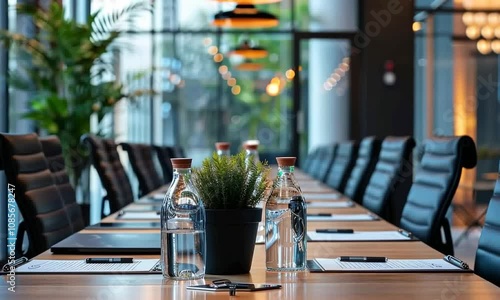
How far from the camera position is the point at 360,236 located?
2.70 m

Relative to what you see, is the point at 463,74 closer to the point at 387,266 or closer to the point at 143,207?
the point at 143,207

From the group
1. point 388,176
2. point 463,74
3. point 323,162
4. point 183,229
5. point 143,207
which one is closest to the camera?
point 183,229

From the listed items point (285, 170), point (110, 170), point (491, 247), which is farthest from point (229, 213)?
point (110, 170)

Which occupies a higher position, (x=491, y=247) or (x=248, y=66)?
(x=248, y=66)

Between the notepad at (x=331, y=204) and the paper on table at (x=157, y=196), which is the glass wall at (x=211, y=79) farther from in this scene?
the notepad at (x=331, y=204)

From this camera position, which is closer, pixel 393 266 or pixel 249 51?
pixel 393 266


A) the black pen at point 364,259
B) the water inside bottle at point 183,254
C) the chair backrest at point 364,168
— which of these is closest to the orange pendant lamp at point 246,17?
the chair backrest at point 364,168

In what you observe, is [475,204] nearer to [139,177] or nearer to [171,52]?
[171,52]

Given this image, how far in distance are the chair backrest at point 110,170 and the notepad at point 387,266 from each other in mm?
2613

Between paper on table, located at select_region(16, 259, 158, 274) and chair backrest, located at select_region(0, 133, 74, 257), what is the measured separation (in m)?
0.79

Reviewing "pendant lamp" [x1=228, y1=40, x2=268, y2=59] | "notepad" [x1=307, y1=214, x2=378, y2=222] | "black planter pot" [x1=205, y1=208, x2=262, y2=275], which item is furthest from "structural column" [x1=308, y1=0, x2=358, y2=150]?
"black planter pot" [x1=205, y1=208, x2=262, y2=275]

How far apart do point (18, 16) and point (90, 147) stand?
3.39 m

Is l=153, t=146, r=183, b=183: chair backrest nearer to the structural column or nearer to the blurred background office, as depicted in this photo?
the blurred background office

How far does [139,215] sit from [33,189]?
0.66m
